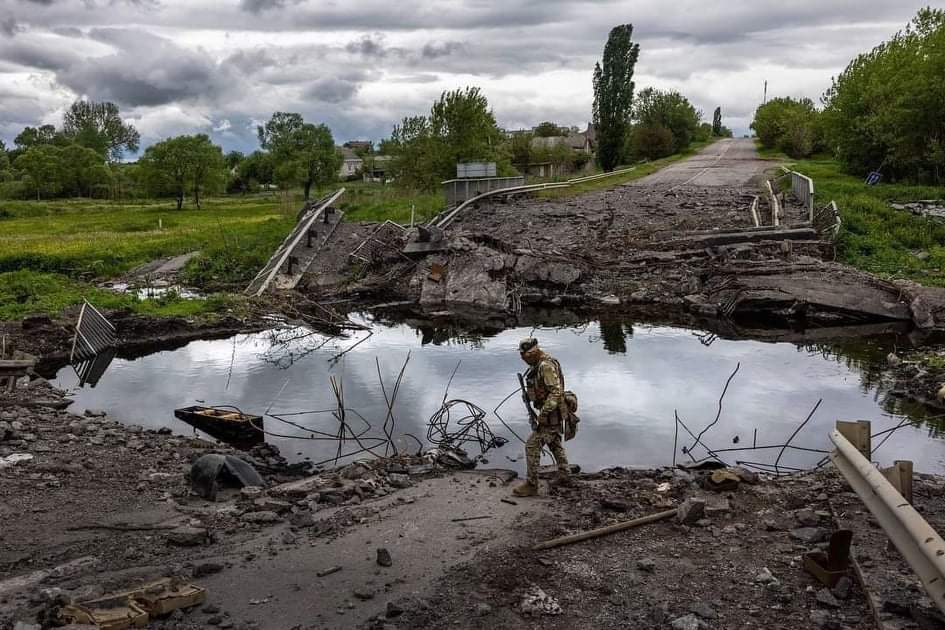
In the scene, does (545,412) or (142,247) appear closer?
(545,412)

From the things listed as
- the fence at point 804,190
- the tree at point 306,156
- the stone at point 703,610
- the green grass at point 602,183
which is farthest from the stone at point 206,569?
the tree at point 306,156

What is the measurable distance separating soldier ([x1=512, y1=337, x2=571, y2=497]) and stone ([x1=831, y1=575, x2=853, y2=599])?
3.38 meters

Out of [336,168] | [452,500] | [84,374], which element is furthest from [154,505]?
[336,168]

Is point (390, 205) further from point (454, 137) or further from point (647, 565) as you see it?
point (647, 565)

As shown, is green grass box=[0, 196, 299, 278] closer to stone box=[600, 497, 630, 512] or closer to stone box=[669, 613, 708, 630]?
stone box=[600, 497, 630, 512]

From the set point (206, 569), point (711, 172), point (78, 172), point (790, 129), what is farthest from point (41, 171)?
point (206, 569)

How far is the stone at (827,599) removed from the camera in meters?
5.39

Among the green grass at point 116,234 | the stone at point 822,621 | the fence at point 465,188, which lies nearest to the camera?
the stone at point 822,621

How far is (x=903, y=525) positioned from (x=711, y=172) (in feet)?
123

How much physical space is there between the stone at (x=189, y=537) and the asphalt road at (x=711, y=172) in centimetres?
3044

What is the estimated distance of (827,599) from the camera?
5.45 metres

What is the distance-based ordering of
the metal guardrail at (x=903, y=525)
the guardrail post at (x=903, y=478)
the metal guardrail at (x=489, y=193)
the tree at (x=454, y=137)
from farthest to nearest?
the tree at (x=454, y=137) → the metal guardrail at (x=489, y=193) → the guardrail post at (x=903, y=478) → the metal guardrail at (x=903, y=525)

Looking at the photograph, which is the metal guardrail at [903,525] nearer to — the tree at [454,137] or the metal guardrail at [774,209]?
the metal guardrail at [774,209]

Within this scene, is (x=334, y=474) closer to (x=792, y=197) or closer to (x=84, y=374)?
(x=84, y=374)
